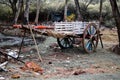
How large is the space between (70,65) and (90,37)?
167 inches

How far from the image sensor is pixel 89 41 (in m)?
16.7

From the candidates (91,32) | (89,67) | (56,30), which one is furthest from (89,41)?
(89,67)

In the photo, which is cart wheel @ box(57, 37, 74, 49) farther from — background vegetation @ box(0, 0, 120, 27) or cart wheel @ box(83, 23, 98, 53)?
background vegetation @ box(0, 0, 120, 27)

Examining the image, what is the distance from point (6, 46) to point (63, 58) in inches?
204

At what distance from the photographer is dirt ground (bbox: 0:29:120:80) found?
1038 cm

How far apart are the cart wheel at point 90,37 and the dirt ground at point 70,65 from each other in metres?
0.32

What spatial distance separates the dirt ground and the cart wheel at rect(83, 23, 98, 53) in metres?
0.32

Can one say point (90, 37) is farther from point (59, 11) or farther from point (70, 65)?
point (59, 11)

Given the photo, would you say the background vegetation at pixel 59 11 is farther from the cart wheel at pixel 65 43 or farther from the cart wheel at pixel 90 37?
the cart wheel at pixel 90 37

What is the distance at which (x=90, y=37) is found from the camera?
658 inches

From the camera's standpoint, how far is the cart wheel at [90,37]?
53.4ft

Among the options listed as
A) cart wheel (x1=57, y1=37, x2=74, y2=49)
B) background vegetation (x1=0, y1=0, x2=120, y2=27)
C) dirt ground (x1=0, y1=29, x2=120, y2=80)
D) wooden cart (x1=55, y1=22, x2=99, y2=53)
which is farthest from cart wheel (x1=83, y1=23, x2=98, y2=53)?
background vegetation (x1=0, y1=0, x2=120, y2=27)

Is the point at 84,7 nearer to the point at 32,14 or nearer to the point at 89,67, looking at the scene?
the point at 32,14

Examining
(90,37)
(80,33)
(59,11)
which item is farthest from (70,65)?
(59,11)
